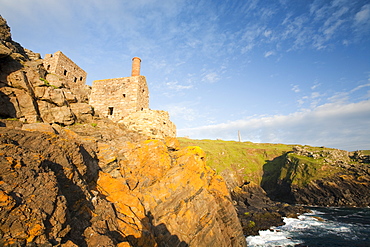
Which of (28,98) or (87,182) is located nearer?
(87,182)

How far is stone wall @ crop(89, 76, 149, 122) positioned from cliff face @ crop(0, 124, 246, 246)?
487 cm

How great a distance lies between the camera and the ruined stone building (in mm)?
15758

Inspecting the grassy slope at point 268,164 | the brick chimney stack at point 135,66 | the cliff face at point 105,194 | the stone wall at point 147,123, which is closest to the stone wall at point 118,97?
the stone wall at point 147,123

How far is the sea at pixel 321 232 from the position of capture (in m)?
19.1

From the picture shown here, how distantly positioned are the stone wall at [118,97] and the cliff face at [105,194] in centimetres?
487

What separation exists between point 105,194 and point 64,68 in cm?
2302

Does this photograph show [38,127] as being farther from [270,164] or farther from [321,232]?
[270,164]

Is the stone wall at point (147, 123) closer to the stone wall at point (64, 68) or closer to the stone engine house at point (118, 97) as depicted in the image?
the stone engine house at point (118, 97)

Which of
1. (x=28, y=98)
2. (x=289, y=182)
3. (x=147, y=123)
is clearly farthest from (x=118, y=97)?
(x=289, y=182)

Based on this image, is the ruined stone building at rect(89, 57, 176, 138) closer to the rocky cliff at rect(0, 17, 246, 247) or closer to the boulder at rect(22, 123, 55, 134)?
the rocky cliff at rect(0, 17, 246, 247)

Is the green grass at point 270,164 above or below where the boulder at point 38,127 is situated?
below

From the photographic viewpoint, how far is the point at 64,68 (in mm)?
24000

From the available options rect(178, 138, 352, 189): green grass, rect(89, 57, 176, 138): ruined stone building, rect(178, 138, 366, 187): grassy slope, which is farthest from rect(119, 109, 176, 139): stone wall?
rect(178, 138, 366, 187): grassy slope

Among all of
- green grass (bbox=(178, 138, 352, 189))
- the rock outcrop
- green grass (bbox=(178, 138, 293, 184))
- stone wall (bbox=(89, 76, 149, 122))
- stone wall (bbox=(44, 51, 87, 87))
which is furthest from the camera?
green grass (bbox=(178, 138, 293, 184))
